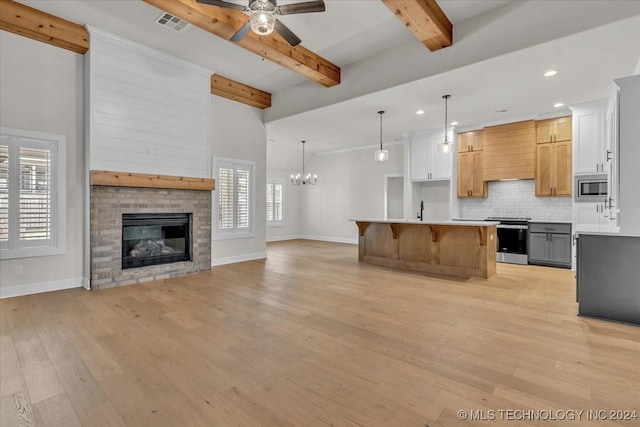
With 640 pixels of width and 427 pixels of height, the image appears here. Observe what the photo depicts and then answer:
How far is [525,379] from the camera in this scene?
2.09 m

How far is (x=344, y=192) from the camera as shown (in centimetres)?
1044

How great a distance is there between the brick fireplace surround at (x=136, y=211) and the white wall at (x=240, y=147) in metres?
0.49

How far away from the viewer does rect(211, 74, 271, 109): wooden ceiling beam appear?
19.6 feet


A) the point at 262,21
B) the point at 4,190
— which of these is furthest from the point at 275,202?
the point at 262,21

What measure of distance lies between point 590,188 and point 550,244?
1.21 m

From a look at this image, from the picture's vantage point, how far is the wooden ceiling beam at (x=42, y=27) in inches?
152

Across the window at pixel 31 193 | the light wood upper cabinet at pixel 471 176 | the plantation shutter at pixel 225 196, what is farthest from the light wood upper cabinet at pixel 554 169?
the window at pixel 31 193

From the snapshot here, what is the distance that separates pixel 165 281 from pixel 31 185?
220 cm

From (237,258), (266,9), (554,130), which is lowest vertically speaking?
(237,258)

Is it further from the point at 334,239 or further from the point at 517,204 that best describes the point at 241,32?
the point at 334,239

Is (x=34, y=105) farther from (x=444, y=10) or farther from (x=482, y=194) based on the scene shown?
(x=482, y=194)

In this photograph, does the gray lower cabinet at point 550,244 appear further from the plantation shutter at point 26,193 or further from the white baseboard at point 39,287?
the plantation shutter at point 26,193

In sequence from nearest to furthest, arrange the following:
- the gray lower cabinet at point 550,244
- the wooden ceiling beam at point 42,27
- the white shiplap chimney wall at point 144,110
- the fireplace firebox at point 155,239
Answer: the wooden ceiling beam at point 42,27
the white shiplap chimney wall at point 144,110
the fireplace firebox at point 155,239
the gray lower cabinet at point 550,244

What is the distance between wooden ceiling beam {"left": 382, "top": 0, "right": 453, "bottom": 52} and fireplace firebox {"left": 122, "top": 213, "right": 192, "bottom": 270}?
4560 millimetres
